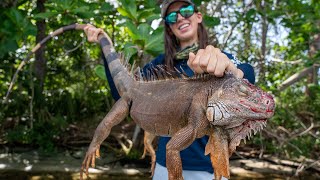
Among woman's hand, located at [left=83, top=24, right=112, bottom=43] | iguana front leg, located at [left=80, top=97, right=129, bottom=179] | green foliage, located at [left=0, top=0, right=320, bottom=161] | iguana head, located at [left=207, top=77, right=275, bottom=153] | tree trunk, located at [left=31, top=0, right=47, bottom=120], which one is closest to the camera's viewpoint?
iguana head, located at [left=207, top=77, right=275, bottom=153]

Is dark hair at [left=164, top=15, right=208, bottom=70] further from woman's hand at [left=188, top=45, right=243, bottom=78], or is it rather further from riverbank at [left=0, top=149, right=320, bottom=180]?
riverbank at [left=0, top=149, right=320, bottom=180]

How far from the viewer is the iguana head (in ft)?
4.63

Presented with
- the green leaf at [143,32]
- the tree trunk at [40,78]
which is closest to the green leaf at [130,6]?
the green leaf at [143,32]

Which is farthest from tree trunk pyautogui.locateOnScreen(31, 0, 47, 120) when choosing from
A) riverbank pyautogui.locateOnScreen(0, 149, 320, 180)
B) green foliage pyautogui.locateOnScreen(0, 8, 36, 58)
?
green foliage pyautogui.locateOnScreen(0, 8, 36, 58)

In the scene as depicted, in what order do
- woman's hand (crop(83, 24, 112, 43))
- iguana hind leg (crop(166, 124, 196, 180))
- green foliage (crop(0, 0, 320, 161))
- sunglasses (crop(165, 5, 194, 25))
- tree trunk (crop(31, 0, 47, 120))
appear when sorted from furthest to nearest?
tree trunk (crop(31, 0, 47, 120))
green foliage (crop(0, 0, 320, 161))
woman's hand (crop(83, 24, 112, 43))
sunglasses (crop(165, 5, 194, 25))
iguana hind leg (crop(166, 124, 196, 180))

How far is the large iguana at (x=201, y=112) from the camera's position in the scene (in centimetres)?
144

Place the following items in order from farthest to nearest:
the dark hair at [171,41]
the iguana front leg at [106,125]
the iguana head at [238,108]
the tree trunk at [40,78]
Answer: the tree trunk at [40,78] → the dark hair at [171,41] → the iguana front leg at [106,125] → the iguana head at [238,108]

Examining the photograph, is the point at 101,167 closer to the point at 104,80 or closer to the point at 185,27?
the point at 104,80

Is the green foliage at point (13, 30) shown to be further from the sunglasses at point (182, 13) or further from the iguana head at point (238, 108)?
the iguana head at point (238, 108)

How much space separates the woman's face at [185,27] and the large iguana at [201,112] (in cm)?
46

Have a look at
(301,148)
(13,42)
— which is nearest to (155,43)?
(13,42)

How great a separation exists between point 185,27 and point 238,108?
40.7 inches

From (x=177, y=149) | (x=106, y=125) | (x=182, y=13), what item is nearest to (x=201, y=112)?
(x=177, y=149)

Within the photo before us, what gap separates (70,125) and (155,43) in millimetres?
6356
